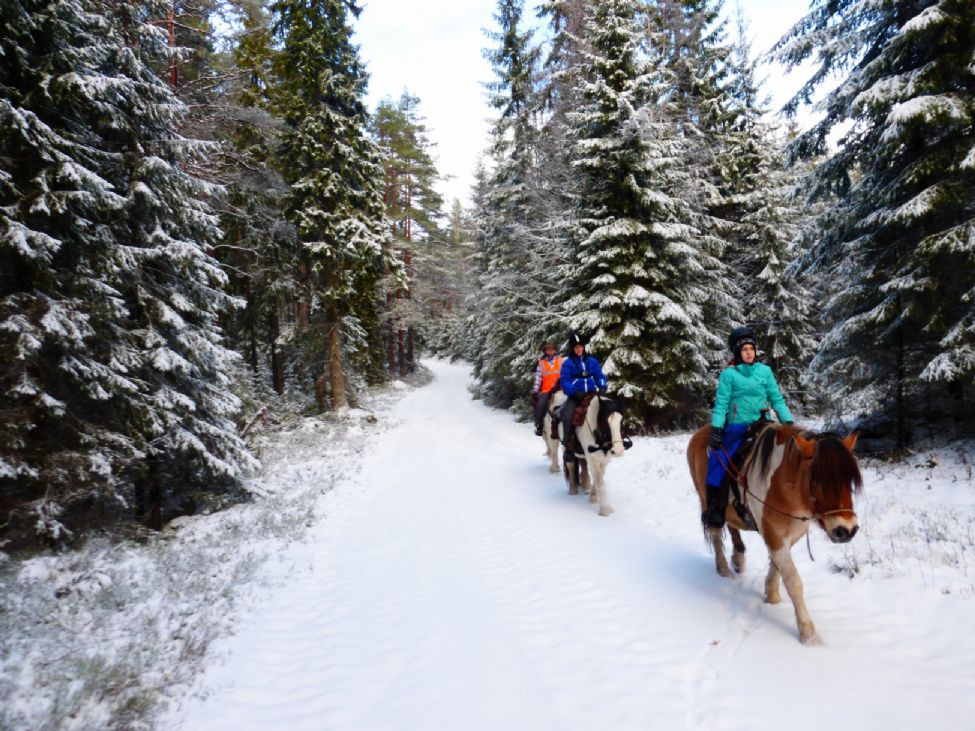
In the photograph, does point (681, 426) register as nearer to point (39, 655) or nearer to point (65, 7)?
point (39, 655)

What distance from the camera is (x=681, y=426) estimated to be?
15.0 metres

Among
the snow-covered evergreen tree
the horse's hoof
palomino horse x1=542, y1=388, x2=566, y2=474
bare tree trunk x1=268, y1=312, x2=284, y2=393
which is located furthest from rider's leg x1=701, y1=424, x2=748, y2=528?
bare tree trunk x1=268, y1=312, x2=284, y2=393

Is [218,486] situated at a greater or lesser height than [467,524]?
greater

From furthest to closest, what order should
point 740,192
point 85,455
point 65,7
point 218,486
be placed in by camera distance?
point 740,192, point 218,486, point 65,7, point 85,455

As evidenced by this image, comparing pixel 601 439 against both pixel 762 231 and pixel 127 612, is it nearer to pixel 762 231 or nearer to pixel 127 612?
pixel 127 612

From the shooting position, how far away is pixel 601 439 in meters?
7.91

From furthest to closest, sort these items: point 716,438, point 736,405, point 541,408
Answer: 1. point 541,408
2. point 736,405
3. point 716,438

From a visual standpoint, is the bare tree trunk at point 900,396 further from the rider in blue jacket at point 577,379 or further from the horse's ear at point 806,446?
the horse's ear at point 806,446

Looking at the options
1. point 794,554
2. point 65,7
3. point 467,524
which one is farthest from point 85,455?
point 794,554

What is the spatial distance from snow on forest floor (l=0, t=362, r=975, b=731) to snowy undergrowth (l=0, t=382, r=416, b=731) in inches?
1.0

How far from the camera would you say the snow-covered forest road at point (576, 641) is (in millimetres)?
3443

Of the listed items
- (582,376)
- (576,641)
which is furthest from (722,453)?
(582,376)

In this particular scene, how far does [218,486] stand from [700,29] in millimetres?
22507

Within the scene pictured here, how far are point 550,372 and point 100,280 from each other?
8.92 metres
